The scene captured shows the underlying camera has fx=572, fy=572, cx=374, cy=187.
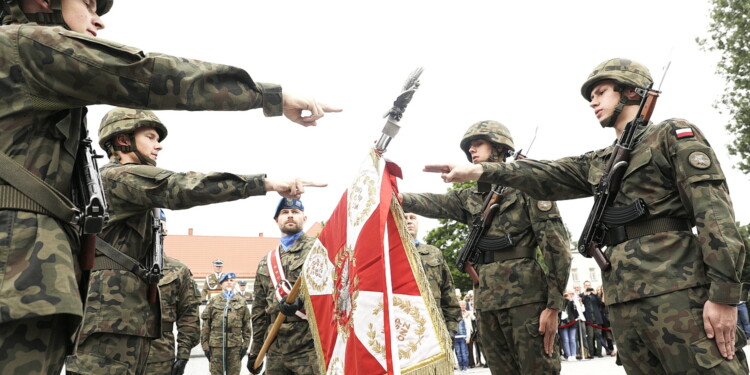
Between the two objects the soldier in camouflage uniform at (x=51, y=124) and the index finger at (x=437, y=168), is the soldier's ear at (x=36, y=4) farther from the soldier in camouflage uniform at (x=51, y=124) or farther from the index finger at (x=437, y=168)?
the index finger at (x=437, y=168)

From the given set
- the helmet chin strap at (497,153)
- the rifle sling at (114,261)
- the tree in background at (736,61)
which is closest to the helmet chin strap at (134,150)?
the rifle sling at (114,261)

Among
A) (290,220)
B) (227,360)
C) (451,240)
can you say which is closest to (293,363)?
(290,220)

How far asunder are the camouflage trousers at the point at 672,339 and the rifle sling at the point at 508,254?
1764mm

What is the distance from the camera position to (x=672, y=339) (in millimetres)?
3445

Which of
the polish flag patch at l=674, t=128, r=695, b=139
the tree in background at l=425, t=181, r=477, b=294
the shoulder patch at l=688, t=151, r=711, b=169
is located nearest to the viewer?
the shoulder patch at l=688, t=151, r=711, b=169

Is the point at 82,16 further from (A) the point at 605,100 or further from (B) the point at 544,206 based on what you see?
(B) the point at 544,206

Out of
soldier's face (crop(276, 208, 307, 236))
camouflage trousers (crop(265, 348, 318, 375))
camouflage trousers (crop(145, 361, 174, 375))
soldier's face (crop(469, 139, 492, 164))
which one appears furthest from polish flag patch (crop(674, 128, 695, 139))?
camouflage trousers (crop(145, 361, 174, 375))

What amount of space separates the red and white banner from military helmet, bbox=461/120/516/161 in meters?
2.15

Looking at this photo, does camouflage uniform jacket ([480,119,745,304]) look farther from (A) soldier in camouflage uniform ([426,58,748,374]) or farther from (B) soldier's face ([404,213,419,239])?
(B) soldier's face ([404,213,419,239])

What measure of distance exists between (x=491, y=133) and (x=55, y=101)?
15.7ft

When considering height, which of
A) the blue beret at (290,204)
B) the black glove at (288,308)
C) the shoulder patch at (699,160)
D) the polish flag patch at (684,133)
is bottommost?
the black glove at (288,308)

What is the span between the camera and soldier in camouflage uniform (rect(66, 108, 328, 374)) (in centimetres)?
386

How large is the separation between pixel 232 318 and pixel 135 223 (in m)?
11.2

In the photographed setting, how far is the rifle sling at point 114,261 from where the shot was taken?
406 centimetres
